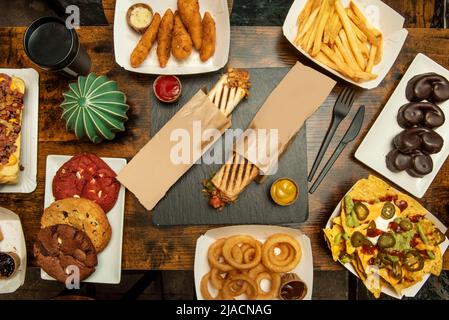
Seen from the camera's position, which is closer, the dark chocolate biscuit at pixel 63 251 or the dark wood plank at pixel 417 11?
the dark chocolate biscuit at pixel 63 251

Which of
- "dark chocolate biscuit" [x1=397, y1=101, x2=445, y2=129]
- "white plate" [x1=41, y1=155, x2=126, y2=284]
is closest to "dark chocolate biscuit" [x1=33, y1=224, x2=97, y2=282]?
"white plate" [x1=41, y1=155, x2=126, y2=284]

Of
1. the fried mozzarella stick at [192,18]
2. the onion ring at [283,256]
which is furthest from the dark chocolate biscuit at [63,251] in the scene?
the fried mozzarella stick at [192,18]

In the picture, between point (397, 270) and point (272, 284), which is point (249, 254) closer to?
point (272, 284)

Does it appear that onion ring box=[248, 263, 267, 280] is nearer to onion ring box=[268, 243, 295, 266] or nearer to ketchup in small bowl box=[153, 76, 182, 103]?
onion ring box=[268, 243, 295, 266]

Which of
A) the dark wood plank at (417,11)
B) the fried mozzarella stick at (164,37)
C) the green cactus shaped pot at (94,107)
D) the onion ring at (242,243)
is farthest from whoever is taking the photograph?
the dark wood plank at (417,11)

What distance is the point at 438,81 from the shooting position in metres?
2.19

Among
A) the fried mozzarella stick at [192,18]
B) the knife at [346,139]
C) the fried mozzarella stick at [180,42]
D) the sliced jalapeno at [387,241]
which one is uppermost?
the fried mozzarella stick at [192,18]

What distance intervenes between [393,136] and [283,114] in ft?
2.12

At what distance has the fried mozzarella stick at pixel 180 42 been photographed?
2215mm

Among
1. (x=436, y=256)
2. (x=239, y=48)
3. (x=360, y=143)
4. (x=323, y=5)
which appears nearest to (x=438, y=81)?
(x=360, y=143)

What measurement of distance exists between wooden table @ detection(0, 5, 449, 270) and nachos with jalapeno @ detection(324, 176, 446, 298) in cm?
13

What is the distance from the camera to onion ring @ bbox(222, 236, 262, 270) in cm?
213

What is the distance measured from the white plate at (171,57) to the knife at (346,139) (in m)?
0.81

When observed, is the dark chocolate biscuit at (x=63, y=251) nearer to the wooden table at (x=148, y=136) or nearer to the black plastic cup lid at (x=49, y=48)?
the wooden table at (x=148, y=136)
